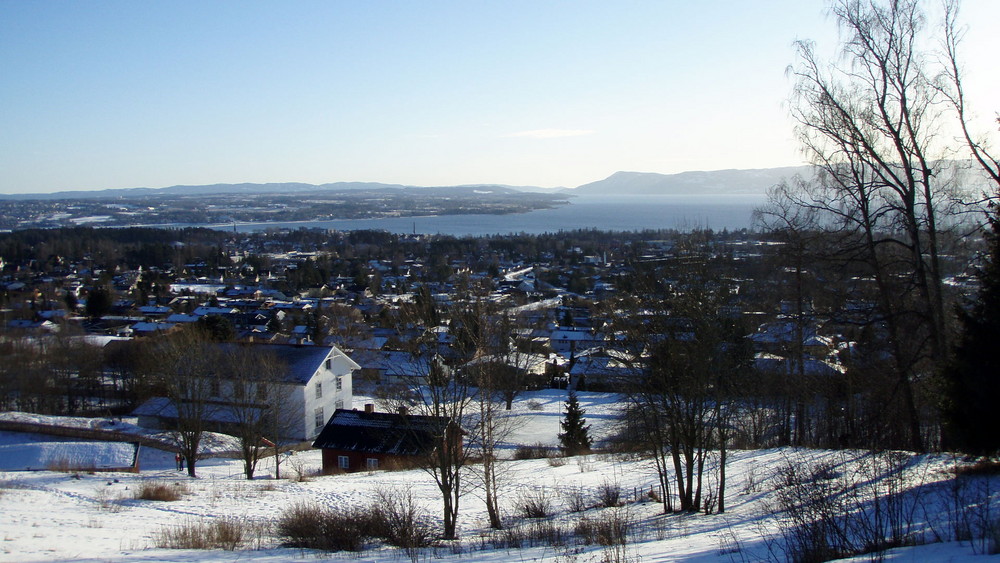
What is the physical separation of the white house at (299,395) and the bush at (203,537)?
1120 centimetres

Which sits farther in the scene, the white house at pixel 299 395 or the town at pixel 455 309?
the white house at pixel 299 395

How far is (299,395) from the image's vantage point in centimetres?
2119

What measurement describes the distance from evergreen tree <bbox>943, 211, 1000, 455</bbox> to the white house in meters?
16.3

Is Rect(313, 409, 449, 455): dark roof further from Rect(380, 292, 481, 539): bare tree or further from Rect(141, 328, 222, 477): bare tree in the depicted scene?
Rect(380, 292, 481, 539): bare tree

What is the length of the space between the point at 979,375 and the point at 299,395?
1940 cm

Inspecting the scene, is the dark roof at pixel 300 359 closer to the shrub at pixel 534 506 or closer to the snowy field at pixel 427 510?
the snowy field at pixel 427 510

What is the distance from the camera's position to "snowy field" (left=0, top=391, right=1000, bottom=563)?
5.30 metres

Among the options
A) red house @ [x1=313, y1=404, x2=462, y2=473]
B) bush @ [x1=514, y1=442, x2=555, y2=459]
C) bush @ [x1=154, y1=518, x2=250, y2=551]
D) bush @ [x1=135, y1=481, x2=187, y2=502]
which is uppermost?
bush @ [x1=154, y1=518, x2=250, y2=551]

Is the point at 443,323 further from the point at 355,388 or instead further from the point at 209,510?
the point at 355,388

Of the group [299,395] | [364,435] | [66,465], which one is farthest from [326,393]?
[66,465]

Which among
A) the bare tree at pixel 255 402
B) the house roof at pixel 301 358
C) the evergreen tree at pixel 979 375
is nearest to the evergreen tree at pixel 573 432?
the bare tree at pixel 255 402

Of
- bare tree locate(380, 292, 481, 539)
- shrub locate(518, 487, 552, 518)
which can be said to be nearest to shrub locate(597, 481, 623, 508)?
shrub locate(518, 487, 552, 518)

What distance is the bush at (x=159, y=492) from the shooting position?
10.0 metres

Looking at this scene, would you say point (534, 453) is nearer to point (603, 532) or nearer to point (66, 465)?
point (66, 465)
